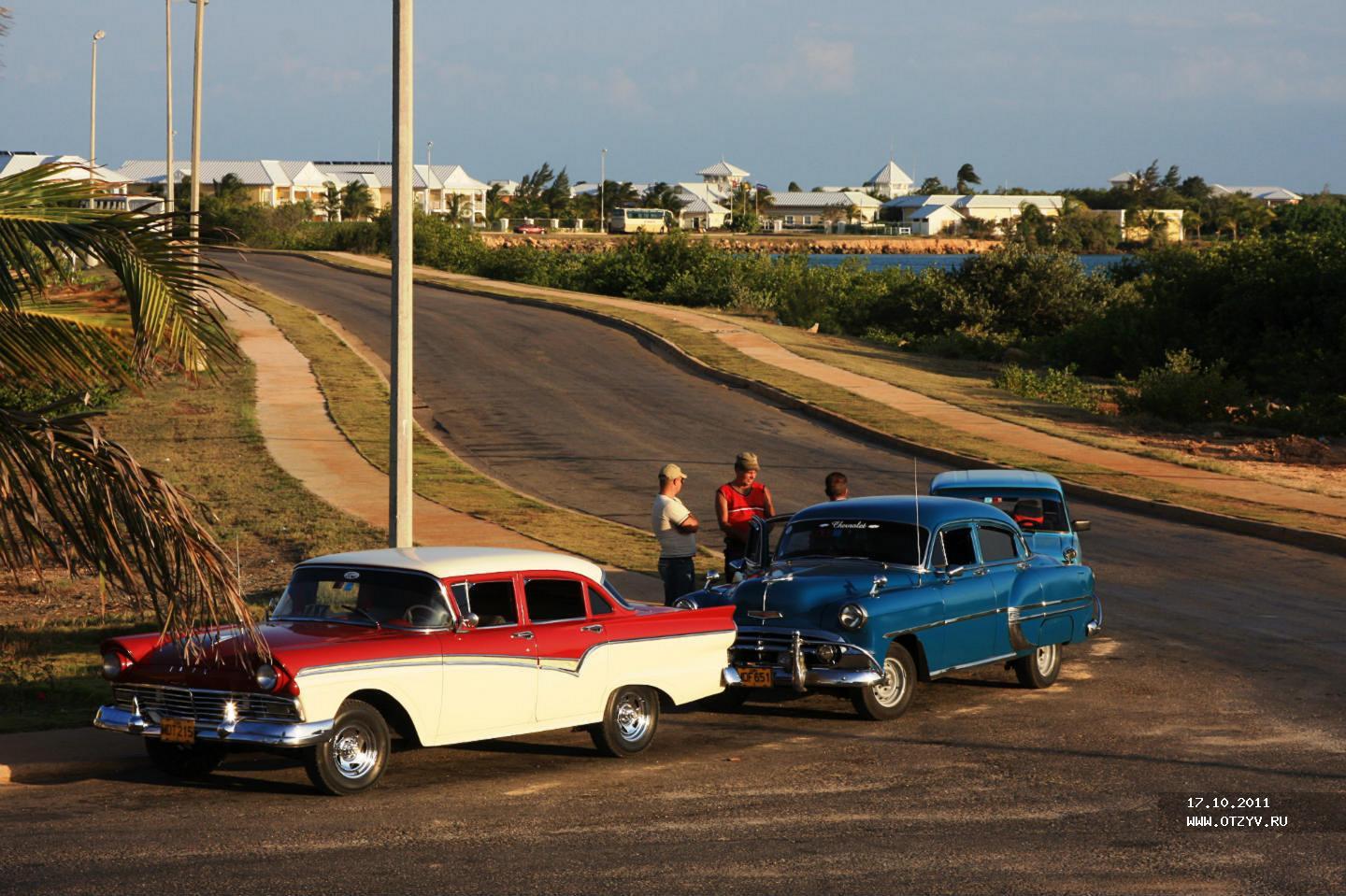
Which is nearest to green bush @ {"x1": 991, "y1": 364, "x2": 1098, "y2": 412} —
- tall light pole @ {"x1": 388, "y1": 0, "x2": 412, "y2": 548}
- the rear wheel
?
tall light pole @ {"x1": 388, "y1": 0, "x2": 412, "y2": 548}

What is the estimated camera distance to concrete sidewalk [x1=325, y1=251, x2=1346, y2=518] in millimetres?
26312

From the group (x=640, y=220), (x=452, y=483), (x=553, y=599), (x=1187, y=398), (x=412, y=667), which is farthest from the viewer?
(x=640, y=220)

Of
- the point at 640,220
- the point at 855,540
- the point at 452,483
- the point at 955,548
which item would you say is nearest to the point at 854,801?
the point at 855,540

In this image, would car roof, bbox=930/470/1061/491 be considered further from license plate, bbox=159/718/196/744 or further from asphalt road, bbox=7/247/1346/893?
license plate, bbox=159/718/196/744

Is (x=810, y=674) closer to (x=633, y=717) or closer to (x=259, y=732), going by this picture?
(x=633, y=717)

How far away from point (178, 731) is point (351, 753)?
1096 millimetres

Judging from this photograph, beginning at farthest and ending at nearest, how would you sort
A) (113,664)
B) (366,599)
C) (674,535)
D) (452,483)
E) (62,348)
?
(452,483) < (674,535) < (366,599) < (113,664) < (62,348)

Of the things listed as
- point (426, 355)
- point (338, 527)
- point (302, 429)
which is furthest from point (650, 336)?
point (338, 527)

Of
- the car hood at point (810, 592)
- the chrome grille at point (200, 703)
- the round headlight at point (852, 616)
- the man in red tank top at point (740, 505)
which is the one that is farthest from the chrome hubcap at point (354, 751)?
the man in red tank top at point (740, 505)

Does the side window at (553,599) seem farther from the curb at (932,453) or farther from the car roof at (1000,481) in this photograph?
the curb at (932,453)

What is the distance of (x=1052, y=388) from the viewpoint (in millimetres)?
39906

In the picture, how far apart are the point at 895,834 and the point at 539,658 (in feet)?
9.88

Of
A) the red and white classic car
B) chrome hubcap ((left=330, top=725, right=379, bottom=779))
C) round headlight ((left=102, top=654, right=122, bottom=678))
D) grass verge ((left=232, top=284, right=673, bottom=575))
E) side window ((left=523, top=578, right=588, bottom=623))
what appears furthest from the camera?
grass verge ((left=232, top=284, right=673, bottom=575))

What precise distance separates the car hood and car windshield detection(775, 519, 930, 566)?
16 cm
